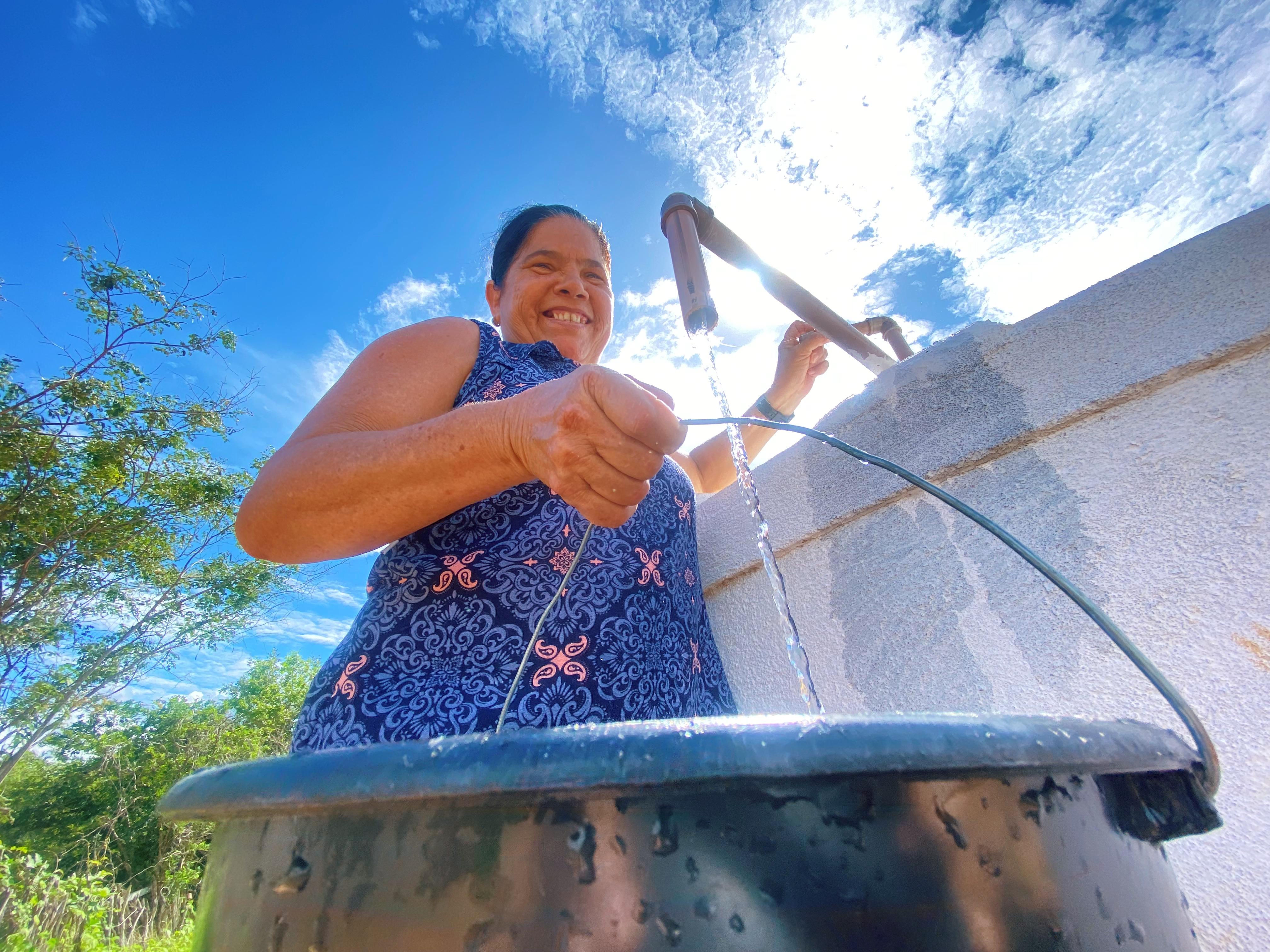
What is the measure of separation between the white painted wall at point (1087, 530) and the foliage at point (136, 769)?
18.2 meters

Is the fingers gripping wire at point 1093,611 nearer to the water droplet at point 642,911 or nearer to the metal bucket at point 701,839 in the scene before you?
the metal bucket at point 701,839

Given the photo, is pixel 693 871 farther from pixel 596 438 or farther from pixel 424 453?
pixel 424 453

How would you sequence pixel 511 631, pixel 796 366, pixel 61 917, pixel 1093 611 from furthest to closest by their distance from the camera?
pixel 61 917 → pixel 796 366 → pixel 511 631 → pixel 1093 611

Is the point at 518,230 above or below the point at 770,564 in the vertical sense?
above

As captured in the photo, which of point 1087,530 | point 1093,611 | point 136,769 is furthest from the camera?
point 136,769

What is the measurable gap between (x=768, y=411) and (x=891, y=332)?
2.50ft

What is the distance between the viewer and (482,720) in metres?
0.71

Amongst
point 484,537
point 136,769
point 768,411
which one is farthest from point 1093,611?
point 136,769

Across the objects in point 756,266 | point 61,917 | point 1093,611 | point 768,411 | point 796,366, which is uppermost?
point 756,266

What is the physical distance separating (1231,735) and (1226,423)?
496mm

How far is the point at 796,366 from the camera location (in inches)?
75.9

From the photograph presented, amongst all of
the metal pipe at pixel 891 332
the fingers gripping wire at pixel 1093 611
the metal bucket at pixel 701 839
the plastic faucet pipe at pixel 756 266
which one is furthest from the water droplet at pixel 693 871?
the metal pipe at pixel 891 332

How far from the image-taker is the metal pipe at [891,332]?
220 centimetres

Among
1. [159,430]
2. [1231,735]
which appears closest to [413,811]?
[1231,735]
